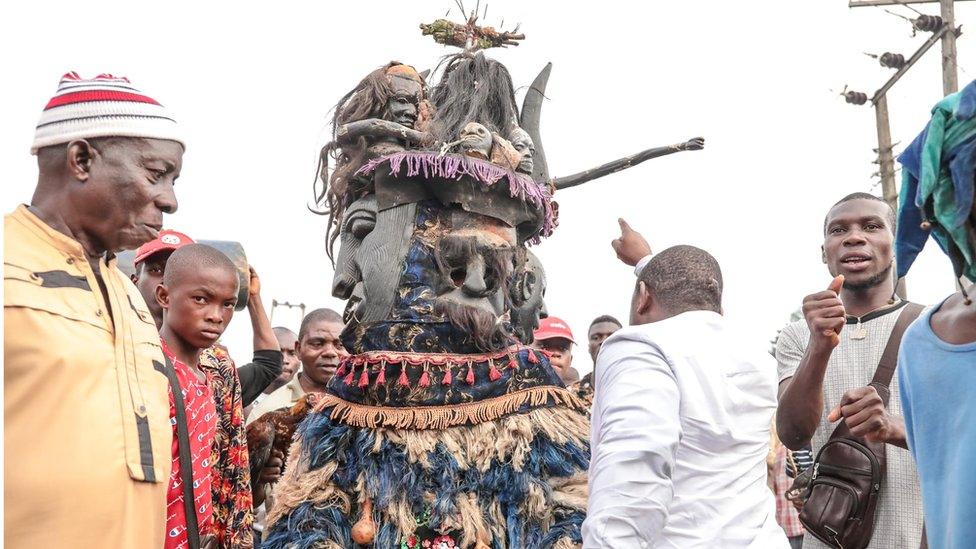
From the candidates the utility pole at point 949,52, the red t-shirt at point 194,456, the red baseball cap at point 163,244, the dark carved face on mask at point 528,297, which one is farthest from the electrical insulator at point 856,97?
the red t-shirt at point 194,456

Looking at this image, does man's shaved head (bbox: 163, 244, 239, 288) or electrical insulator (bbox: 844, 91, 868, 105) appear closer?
man's shaved head (bbox: 163, 244, 239, 288)

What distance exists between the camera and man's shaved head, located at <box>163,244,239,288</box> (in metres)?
3.80

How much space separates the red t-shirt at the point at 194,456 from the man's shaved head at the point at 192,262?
1.08ft

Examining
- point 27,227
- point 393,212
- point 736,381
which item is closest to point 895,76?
point 393,212

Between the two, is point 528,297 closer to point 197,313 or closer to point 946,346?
point 197,313

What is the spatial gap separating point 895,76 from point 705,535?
13.5 metres

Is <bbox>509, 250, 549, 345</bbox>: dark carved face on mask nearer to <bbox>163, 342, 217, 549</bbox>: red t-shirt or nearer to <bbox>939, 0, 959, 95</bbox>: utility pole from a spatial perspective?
<bbox>163, 342, 217, 549</bbox>: red t-shirt

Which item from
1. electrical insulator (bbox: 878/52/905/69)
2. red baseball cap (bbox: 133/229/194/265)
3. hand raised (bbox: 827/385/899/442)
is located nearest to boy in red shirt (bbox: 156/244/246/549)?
red baseball cap (bbox: 133/229/194/265)

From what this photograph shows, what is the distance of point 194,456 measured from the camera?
3291 mm

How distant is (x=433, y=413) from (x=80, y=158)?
2206 mm

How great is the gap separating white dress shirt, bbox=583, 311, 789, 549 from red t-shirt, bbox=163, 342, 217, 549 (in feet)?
4.32

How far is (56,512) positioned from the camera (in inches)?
90.0

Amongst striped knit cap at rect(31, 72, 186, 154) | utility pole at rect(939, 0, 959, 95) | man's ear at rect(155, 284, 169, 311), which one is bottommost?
man's ear at rect(155, 284, 169, 311)

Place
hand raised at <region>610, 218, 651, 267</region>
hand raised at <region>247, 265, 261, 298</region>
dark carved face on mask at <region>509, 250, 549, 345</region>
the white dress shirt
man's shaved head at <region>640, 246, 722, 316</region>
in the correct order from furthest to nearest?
dark carved face on mask at <region>509, 250, 549, 345</region>
hand raised at <region>247, 265, 261, 298</region>
hand raised at <region>610, 218, 651, 267</region>
man's shaved head at <region>640, 246, 722, 316</region>
the white dress shirt
